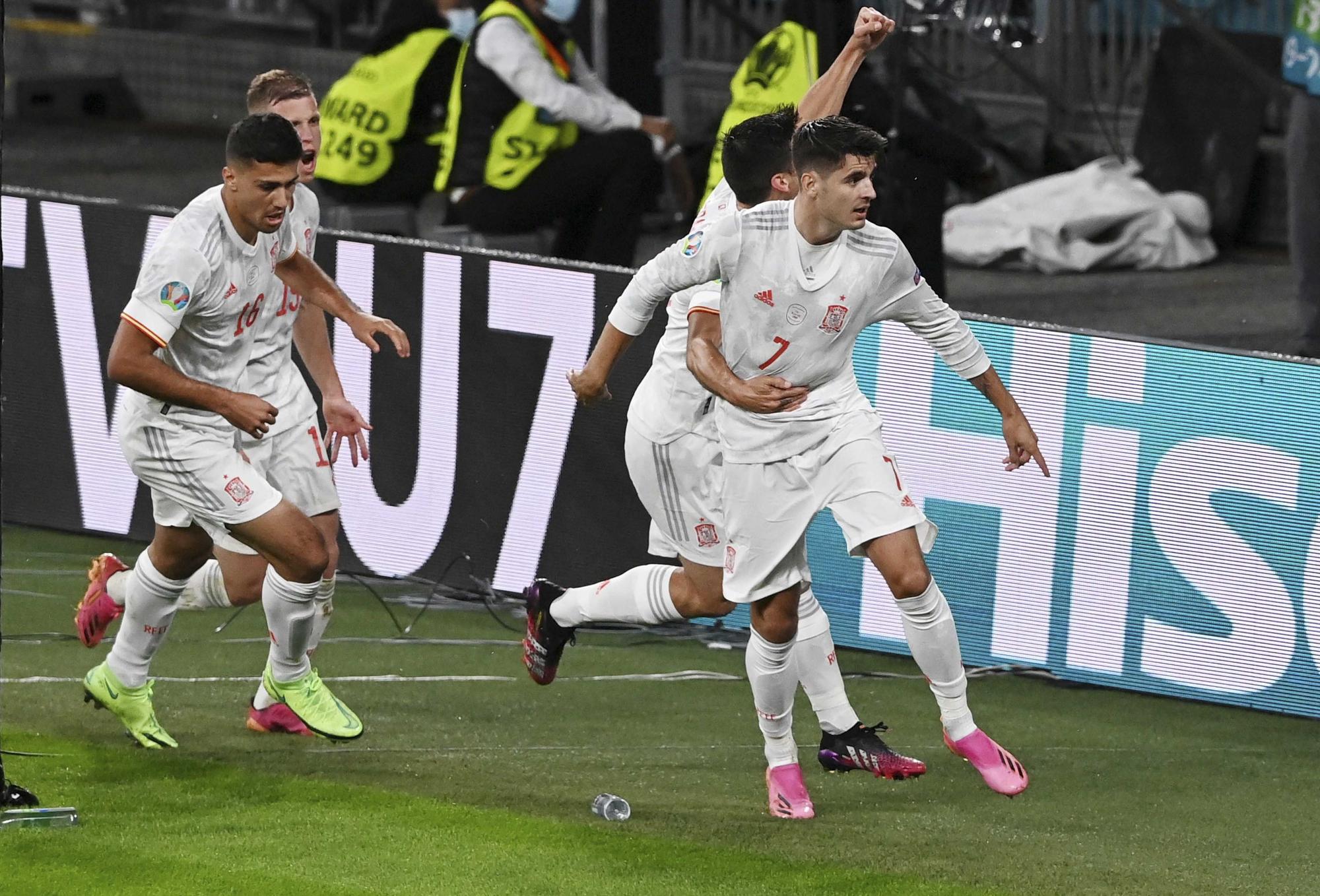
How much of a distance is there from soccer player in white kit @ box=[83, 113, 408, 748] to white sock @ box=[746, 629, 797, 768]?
1.30m

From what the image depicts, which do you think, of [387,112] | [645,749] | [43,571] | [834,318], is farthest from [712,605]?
[387,112]

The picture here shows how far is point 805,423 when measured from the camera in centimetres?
550

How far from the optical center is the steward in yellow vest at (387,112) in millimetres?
10359

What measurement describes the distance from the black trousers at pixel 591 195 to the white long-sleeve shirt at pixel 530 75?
140mm

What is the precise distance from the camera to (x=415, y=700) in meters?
6.82

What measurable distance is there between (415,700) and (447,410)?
1608mm

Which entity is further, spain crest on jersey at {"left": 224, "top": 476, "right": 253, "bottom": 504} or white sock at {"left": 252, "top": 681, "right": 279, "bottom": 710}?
white sock at {"left": 252, "top": 681, "right": 279, "bottom": 710}

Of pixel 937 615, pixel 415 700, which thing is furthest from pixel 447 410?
pixel 937 615

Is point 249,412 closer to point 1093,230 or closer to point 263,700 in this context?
point 263,700

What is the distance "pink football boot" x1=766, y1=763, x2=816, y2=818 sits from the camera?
5.55m

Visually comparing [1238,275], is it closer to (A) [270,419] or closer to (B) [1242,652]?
(B) [1242,652]

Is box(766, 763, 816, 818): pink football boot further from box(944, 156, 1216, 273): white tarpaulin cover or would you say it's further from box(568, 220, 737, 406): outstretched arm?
box(944, 156, 1216, 273): white tarpaulin cover

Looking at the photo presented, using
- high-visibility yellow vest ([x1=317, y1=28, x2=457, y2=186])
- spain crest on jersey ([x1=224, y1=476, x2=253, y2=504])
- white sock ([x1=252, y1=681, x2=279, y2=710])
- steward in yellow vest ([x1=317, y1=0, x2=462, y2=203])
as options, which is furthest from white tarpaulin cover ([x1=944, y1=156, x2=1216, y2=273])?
spain crest on jersey ([x1=224, y1=476, x2=253, y2=504])

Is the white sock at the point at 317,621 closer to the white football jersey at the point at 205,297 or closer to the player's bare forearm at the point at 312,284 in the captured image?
the white football jersey at the point at 205,297
